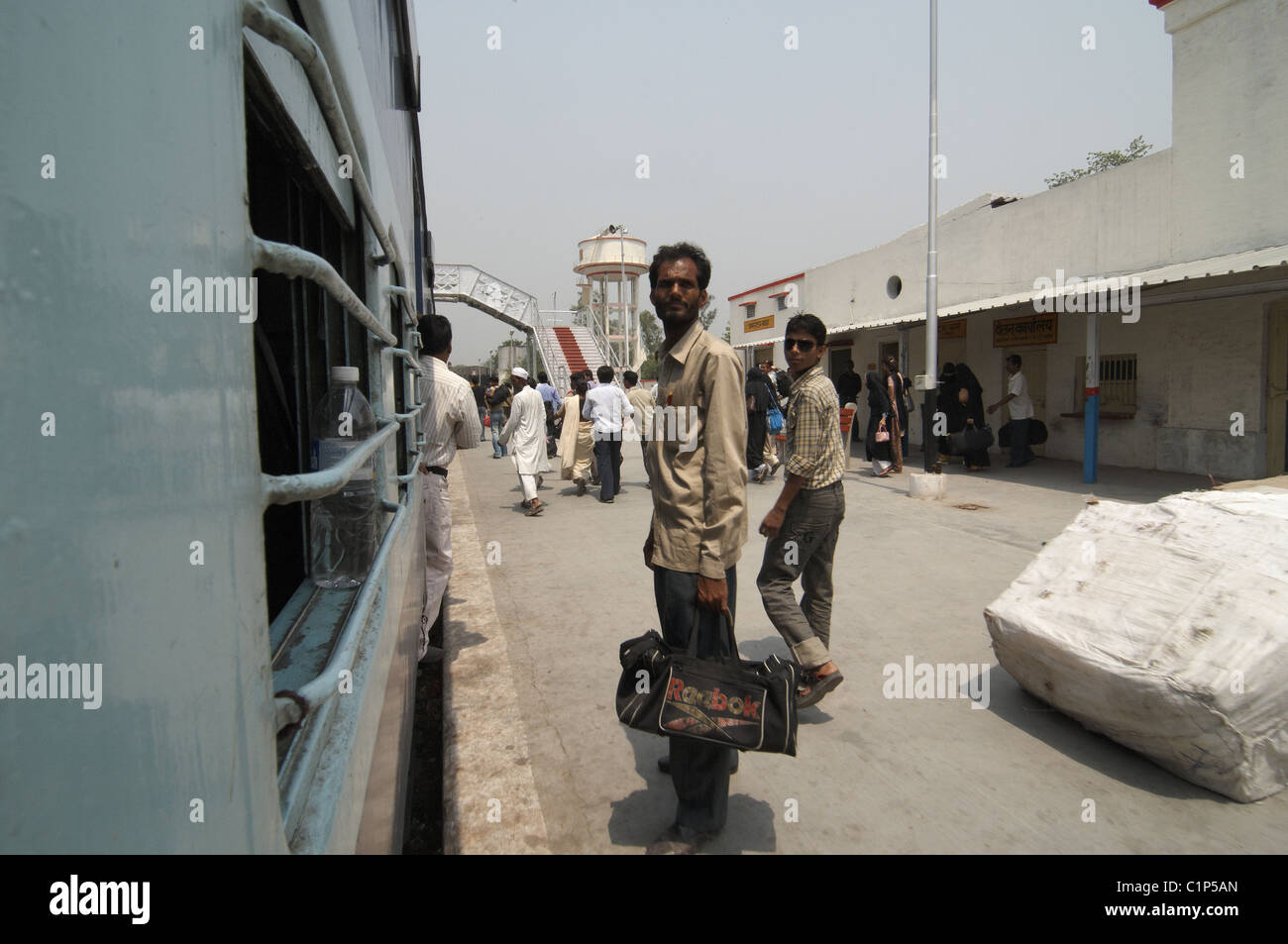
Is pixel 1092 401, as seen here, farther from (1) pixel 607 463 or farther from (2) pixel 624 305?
(2) pixel 624 305

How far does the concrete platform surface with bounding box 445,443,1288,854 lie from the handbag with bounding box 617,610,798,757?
55 centimetres

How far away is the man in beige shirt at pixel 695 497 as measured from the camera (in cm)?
251

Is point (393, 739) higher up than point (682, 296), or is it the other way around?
point (682, 296)

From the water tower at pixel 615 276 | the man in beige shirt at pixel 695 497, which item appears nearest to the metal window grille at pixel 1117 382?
the man in beige shirt at pixel 695 497

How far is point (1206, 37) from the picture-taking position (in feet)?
31.7

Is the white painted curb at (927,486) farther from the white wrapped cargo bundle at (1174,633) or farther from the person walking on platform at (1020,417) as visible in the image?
the white wrapped cargo bundle at (1174,633)

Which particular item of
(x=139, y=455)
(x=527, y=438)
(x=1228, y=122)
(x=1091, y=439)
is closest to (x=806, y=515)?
(x=139, y=455)

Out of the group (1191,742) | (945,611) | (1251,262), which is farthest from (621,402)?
(1191,742)

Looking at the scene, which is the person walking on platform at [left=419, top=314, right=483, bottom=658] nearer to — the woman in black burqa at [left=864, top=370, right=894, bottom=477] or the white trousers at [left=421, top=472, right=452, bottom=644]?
the white trousers at [left=421, top=472, right=452, bottom=644]

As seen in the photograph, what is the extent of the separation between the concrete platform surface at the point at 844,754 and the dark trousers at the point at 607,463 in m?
3.49

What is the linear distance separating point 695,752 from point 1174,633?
1.76m
